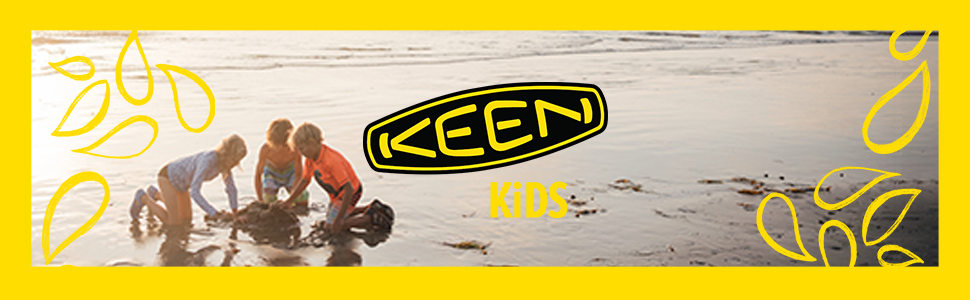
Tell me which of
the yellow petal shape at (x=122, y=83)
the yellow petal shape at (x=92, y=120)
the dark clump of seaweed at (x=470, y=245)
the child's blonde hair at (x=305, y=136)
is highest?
the yellow petal shape at (x=122, y=83)

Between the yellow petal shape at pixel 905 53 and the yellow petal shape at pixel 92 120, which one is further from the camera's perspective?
the yellow petal shape at pixel 905 53

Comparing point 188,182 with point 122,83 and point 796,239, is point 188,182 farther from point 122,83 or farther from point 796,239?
point 796,239

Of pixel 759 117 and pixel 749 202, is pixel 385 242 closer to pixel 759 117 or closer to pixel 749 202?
pixel 749 202

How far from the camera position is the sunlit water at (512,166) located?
482cm

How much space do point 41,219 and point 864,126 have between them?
595 cm

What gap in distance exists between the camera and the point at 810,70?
28.1 ft

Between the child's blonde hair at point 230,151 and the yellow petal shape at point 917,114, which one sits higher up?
the yellow petal shape at point 917,114

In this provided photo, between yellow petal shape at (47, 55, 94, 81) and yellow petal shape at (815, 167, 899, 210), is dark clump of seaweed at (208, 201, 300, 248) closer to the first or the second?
yellow petal shape at (47, 55, 94, 81)

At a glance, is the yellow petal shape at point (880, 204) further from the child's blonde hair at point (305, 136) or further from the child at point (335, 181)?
the child's blonde hair at point (305, 136)

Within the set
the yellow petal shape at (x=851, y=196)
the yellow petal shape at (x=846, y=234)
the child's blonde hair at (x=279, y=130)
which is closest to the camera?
the yellow petal shape at (x=846, y=234)

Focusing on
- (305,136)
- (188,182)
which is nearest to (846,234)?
(305,136)

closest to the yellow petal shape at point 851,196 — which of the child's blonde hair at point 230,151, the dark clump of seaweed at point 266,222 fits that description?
the dark clump of seaweed at point 266,222

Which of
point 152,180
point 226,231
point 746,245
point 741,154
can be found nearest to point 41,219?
point 152,180

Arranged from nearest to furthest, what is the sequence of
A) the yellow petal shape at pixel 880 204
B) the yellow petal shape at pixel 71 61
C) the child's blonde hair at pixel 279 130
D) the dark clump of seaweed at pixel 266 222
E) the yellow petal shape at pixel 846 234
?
the yellow petal shape at pixel 71 61 < the yellow petal shape at pixel 846 234 < the yellow petal shape at pixel 880 204 < the dark clump of seaweed at pixel 266 222 < the child's blonde hair at pixel 279 130
